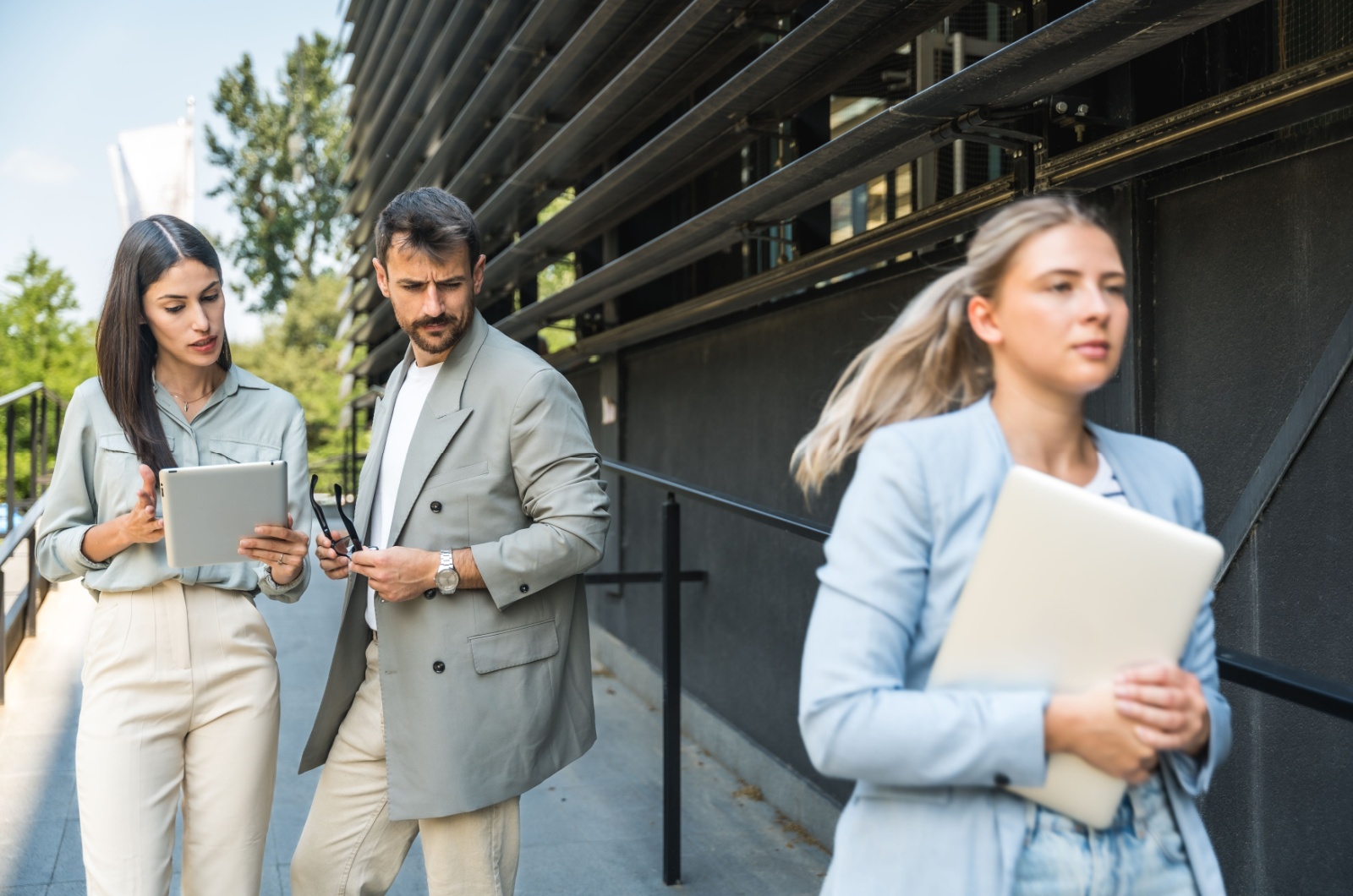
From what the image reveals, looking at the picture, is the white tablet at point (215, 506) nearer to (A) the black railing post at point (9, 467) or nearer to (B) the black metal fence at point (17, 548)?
(B) the black metal fence at point (17, 548)

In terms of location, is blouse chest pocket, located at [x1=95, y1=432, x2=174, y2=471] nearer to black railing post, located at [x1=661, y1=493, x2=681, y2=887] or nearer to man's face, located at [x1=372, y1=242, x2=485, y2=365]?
man's face, located at [x1=372, y1=242, x2=485, y2=365]

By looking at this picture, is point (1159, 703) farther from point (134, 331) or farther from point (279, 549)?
point (134, 331)

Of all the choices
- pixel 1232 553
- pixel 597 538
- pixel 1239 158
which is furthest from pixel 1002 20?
pixel 597 538

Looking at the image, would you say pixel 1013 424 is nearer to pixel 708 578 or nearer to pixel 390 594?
pixel 390 594

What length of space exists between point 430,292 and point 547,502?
0.50 metres

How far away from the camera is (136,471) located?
2375 millimetres

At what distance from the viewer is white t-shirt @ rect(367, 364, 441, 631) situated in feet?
8.13

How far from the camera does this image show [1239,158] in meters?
2.45

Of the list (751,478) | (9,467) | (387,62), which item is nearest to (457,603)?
(751,478)

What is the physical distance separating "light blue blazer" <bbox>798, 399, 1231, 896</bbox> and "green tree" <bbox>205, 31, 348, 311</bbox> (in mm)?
37105

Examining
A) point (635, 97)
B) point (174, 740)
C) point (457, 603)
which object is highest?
point (635, 97)

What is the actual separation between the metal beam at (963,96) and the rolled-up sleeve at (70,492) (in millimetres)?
1989

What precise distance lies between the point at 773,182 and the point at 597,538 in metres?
1.61

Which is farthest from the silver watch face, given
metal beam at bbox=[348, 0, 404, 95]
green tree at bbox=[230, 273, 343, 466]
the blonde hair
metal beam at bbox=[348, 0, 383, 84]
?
green tree at bbox=[230, 273, 343, 466]
